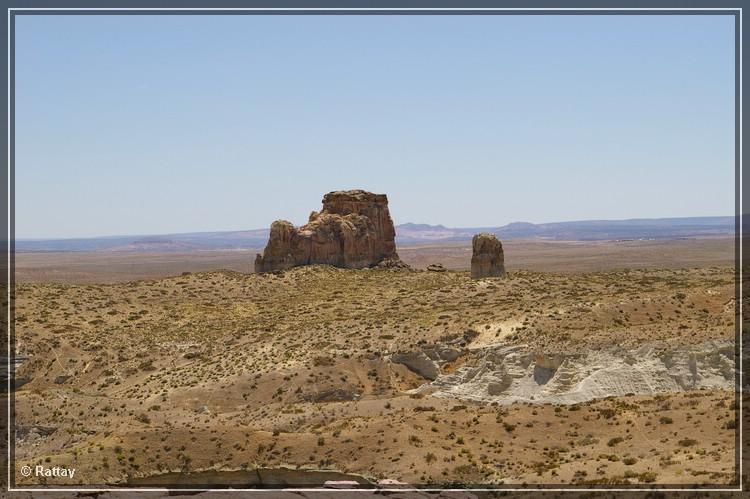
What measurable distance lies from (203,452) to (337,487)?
7467mm

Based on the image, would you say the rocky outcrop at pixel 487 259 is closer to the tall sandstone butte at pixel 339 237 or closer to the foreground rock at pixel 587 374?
the tall sandstone butte at pixel 339 237

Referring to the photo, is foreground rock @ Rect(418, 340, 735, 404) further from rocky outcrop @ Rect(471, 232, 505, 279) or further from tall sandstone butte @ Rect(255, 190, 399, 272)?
tall sandstone butte @ Rect(255, 190, 399, 272)

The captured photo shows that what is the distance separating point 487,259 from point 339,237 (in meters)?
15.9

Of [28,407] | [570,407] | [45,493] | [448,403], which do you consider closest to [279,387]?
[448,403]

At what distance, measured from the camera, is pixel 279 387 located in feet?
141

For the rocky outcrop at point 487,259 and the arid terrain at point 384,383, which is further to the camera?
the rocky outcrop at point 487,259

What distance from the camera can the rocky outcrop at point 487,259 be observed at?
67.1 m

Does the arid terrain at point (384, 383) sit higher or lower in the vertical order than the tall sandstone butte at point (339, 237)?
lower

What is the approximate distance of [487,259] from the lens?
6719cm

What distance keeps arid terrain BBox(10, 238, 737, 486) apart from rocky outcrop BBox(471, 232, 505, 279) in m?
2.80

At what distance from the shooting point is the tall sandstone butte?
74.6 m

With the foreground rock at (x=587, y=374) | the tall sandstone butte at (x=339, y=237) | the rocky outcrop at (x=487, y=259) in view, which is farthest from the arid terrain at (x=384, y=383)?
the tall sandstone butte at (x=339, y=237)

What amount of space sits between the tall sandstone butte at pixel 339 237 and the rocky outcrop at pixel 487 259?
13.8 meters

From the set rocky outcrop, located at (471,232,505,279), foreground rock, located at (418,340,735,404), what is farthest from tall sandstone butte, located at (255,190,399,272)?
foreground rock, located at (418,340,735,404)
